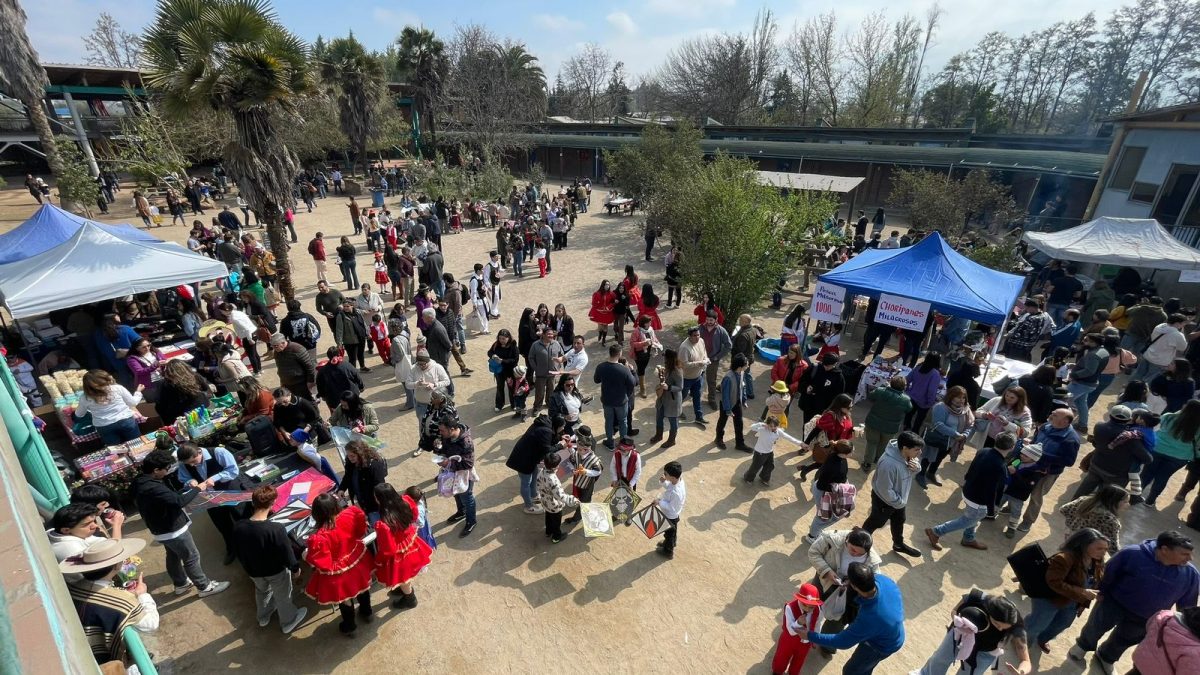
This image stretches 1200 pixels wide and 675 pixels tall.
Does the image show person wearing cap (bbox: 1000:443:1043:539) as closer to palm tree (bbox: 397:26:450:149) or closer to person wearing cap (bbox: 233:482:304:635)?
person wearing cap (bbox: 233:482:304:635)

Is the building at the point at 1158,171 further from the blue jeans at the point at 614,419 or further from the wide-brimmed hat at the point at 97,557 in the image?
the wide-brimmed hat at the point at 97,557

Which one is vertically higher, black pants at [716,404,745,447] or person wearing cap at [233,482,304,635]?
person wearing cap at [233,482,304,635]

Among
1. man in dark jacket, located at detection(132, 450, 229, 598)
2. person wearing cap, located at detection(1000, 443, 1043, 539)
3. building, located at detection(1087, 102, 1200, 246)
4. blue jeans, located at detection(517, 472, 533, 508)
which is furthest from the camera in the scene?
building, located at detection(1087, 102, 1200, 246)

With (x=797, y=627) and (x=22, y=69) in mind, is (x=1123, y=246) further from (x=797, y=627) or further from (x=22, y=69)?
(x=22, y=69)

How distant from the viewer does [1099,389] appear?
29.4 feet

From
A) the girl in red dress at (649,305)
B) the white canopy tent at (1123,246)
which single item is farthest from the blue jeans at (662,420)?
the white canopy tent at (1123,246)

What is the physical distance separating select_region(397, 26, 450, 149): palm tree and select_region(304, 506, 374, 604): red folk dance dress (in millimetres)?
37429

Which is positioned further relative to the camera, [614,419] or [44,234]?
[44,234]

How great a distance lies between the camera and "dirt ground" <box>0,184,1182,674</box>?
4.76 meters

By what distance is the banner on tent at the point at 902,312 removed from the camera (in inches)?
330

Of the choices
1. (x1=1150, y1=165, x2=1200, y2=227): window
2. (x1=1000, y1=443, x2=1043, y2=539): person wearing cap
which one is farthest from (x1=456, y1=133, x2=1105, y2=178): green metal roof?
(x1=1000, y1=443, x2=1043, y2=539): person wearing cap

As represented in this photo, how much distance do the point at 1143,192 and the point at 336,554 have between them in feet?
69.3

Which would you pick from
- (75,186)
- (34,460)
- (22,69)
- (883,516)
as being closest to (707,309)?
(883,516)

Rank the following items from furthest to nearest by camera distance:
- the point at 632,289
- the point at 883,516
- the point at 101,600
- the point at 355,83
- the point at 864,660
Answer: the point at 355,83
the point at 632,289
the point at 883,516
the point at 864,660
the point at 101,600
